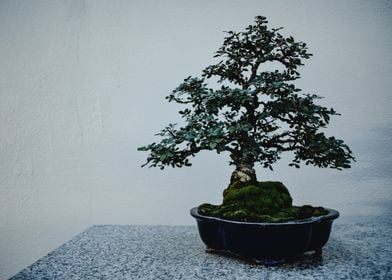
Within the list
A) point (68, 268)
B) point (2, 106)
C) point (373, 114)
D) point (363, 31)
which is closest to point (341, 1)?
point (363, 31)

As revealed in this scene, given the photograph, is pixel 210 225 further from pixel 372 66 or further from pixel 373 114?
pixel 372 66

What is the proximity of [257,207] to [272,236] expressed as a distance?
131 millimetres

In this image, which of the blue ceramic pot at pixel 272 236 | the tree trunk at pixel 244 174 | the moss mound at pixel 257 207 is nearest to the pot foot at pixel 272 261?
the blue ceramic pot at pixel 272 236

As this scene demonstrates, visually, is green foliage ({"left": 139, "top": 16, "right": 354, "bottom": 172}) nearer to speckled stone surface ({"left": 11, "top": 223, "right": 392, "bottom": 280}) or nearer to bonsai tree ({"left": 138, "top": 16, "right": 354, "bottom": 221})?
bonsai tree ({"left": 138, "top": 16, "right": 354, "bottom": 221})

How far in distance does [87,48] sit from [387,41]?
1.78 metres

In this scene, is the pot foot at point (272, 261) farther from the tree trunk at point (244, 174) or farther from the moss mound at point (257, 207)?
the tree trunk at point (244, 174)

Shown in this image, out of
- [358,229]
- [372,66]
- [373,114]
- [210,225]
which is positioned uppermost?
[372,66]

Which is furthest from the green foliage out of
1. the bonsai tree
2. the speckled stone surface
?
the speckled stone surface

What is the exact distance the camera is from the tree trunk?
3.89ft

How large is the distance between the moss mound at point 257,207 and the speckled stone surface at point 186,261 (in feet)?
0.53

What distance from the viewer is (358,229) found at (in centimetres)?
158

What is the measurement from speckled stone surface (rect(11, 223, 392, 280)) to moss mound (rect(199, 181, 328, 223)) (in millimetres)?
163

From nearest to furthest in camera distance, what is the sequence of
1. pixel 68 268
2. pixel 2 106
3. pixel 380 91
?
1. pixel 68 268
2. pixel 380 91
3. pixel 2 106

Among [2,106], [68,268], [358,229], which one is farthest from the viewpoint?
[2,106]
